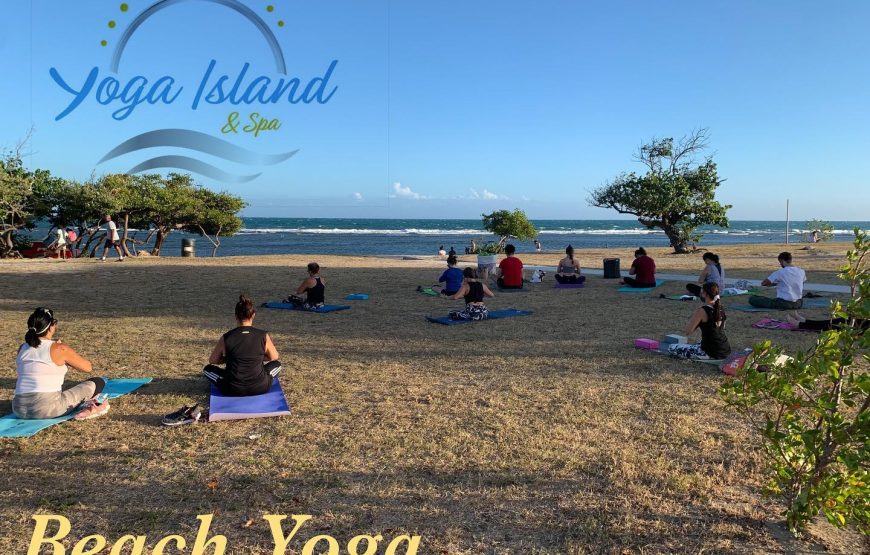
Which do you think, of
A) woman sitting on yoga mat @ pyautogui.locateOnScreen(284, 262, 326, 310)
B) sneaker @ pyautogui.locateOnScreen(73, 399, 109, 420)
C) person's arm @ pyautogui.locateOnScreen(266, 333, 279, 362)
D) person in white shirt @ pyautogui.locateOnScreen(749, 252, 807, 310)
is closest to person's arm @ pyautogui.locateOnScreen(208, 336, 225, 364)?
person's arm @ pyautogui.locateOnScreen(266, 333, 279, 362)

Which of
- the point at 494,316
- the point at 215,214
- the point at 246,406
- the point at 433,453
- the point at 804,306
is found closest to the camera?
the point at 433,453

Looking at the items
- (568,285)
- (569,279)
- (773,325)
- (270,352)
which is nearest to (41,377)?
(270,352)

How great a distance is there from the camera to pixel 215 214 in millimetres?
28109

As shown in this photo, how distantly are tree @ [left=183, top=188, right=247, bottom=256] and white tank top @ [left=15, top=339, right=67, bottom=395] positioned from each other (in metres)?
24.2

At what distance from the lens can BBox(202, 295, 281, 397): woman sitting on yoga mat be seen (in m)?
5.52

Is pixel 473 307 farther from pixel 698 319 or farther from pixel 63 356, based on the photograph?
pixel 63 356

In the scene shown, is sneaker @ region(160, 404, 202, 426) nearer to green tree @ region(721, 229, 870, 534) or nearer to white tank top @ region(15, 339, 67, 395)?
white tank top @ region(15, 339, 67, 395)

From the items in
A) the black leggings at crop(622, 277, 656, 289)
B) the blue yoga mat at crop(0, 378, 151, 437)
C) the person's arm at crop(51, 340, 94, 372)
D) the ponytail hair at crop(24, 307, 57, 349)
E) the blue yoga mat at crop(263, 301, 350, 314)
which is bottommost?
the blue yoga mat at crop(0, 378, 151, 437)

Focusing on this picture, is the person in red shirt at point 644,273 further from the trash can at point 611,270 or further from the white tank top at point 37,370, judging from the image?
the white tank top at point 37,370

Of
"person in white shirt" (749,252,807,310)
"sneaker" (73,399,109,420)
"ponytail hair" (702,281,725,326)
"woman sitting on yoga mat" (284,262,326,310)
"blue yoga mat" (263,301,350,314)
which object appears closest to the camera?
"sneaker" (73,399,109,420)

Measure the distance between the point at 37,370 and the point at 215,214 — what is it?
24.4m

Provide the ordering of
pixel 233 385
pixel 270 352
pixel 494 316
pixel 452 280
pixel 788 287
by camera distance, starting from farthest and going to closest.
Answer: pixel 452 280 → pixel 788 287 → pixel 494 316 → pixel 270 352 → pixel 233 385

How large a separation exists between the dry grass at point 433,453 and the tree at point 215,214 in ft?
66.8

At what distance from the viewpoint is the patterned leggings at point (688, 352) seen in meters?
6.95
